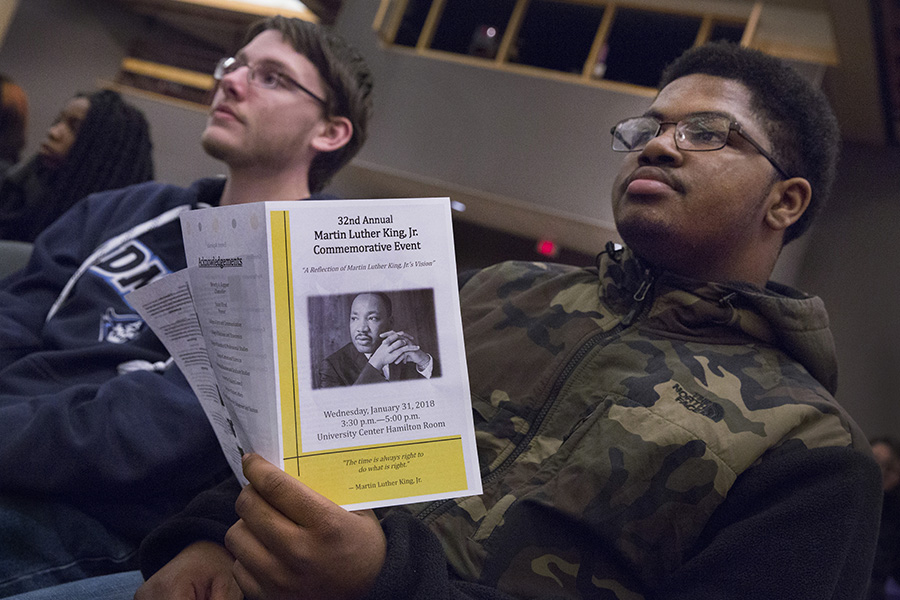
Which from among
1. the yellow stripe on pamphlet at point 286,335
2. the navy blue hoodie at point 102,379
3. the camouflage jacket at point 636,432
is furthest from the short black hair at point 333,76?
the yellow stripe on pamphlet at point 286,335

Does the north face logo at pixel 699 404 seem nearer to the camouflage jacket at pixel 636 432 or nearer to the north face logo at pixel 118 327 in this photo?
the camouflage jacket at pixel 636 432

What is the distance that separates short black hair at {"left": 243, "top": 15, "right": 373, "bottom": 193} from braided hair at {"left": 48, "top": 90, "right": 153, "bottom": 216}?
0.95 m

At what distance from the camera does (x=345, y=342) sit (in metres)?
0.58

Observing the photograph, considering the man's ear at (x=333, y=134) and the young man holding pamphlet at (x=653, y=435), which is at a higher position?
the man's ear at (x=333, y=134)

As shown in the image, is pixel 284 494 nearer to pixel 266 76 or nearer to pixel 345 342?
pixel 345 342

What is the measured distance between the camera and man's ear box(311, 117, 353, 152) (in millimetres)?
1461

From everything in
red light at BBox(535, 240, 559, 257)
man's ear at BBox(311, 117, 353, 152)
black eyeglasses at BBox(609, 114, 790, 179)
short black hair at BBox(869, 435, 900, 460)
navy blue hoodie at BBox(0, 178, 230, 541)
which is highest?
red light at BBox(535, 240, 559, 257)

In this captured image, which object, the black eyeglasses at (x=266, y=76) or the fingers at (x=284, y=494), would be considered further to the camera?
the black eyeglasses at (x=266, y=76)

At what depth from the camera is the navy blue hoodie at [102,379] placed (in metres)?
0.94

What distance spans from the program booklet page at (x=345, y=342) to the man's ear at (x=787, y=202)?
2.36 ft

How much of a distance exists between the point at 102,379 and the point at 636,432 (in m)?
0.95

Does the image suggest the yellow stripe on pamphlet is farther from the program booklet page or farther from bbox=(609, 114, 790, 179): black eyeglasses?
bbox=(609, 114, 790, 179): black eyeglasses

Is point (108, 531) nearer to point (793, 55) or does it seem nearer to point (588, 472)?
point (588, 472)

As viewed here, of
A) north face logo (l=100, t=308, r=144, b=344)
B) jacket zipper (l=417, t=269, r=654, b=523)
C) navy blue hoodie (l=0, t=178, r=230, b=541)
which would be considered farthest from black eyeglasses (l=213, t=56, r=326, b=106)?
jacket zipper (l=417, t=269, r=654, b=523)
